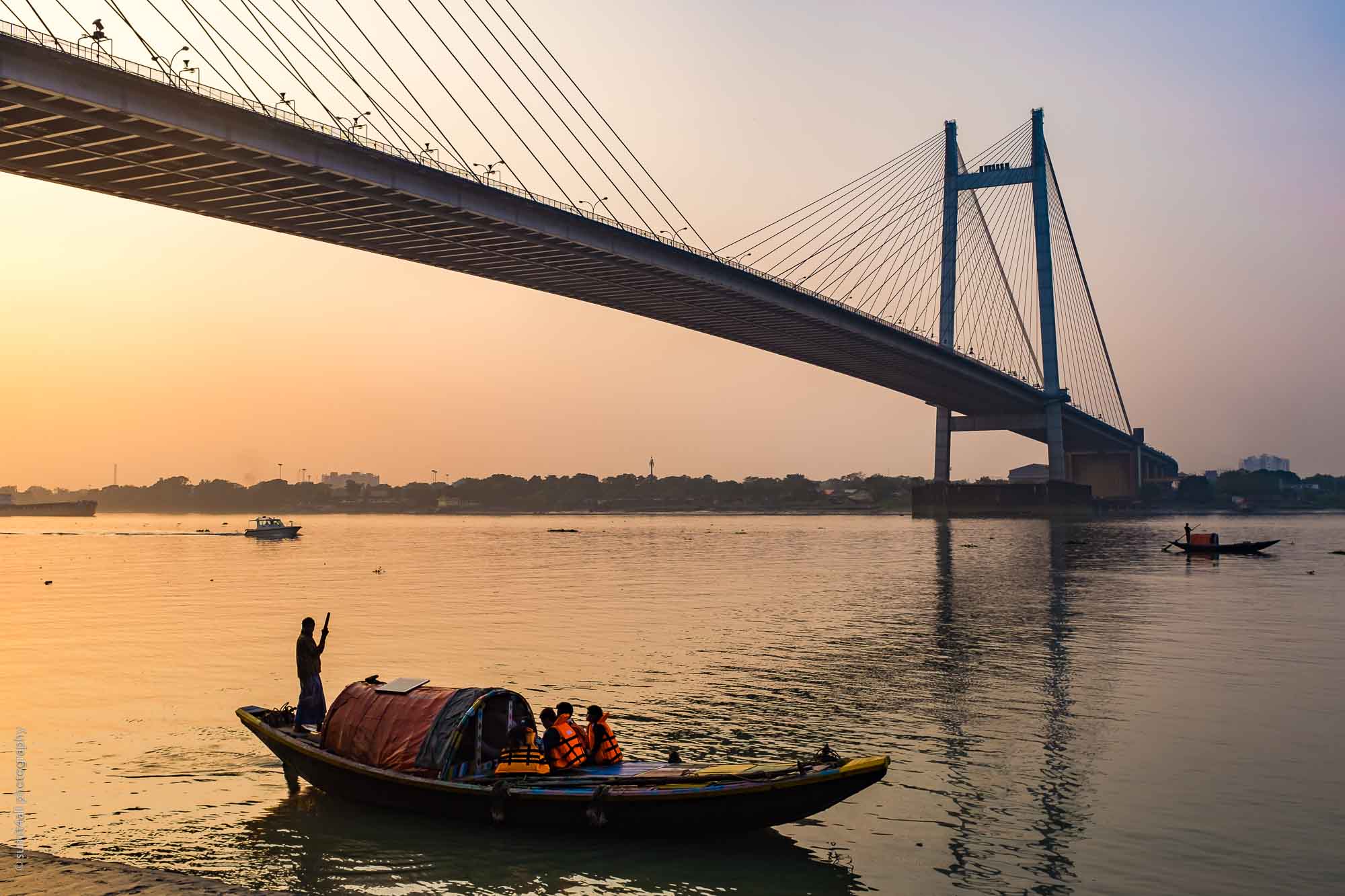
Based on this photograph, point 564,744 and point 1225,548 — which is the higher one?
point 1225,548

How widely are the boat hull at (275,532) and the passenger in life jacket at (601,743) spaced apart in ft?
322

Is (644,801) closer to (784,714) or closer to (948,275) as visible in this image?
(784,714)

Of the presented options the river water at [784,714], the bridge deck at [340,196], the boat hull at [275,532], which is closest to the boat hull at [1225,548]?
the river water at [784,714]

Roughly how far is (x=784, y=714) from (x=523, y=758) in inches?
317

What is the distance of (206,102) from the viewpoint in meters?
38.6

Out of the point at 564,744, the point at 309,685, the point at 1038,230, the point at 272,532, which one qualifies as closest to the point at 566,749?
the point at 564,744

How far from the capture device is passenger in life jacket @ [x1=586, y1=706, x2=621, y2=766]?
13.2 metres

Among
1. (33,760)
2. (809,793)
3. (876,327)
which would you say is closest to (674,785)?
(809,793)

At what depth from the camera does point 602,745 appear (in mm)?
13281

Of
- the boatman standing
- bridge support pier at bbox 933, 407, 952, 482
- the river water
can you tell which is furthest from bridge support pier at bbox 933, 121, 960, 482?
the boatman standing

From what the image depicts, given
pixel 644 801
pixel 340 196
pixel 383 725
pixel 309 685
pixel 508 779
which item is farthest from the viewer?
pixel 340 196

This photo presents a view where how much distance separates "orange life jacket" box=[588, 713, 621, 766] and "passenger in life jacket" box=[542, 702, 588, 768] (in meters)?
0.09

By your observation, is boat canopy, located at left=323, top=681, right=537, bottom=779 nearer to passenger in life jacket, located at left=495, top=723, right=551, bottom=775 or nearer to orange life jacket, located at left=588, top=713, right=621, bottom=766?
passenger in life jacket, located at left=495, top=723, right=551, bottom=775

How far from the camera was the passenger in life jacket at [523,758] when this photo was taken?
13016mm
